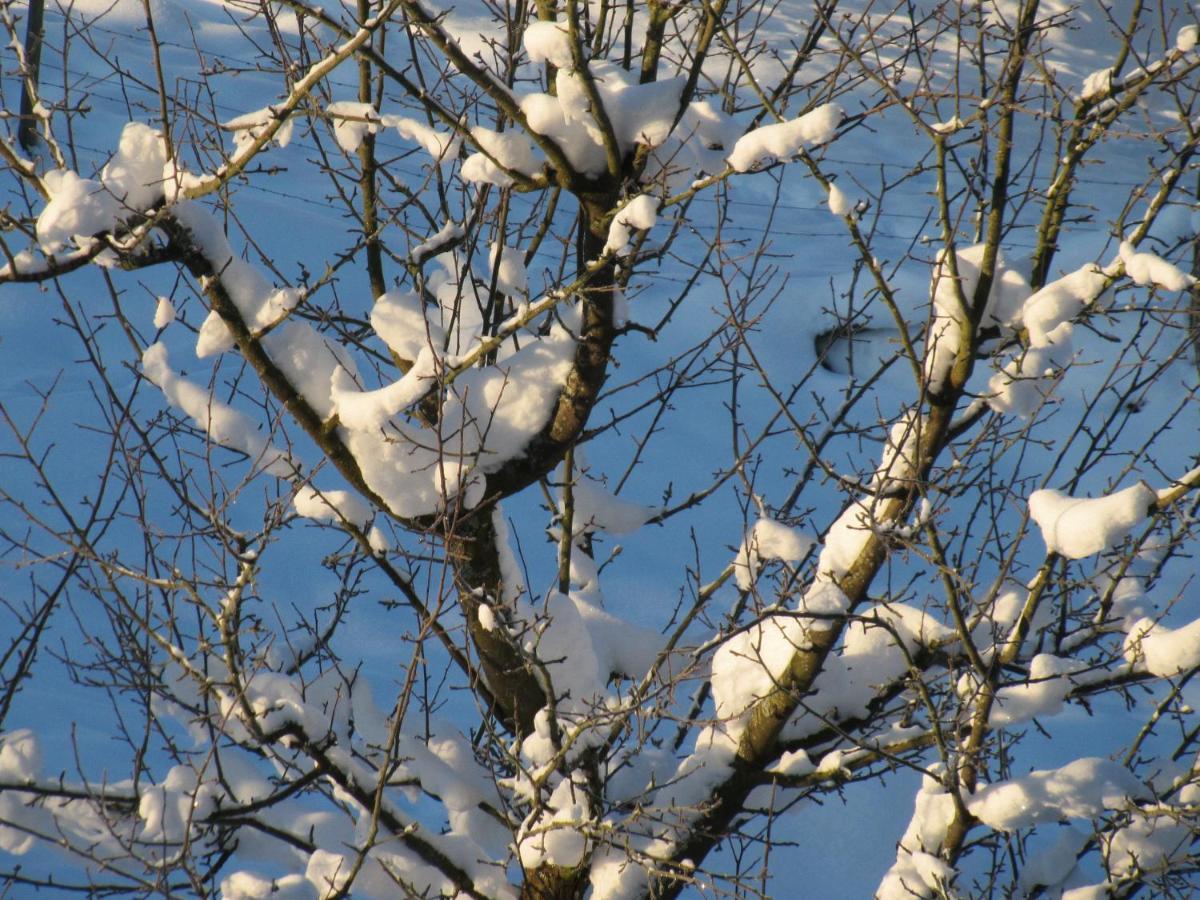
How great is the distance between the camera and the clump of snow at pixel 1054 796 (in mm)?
3275

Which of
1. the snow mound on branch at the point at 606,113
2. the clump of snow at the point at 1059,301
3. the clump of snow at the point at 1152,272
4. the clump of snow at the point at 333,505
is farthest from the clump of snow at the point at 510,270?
the clump of snow at the point at 1152,272

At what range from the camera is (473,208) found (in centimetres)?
351

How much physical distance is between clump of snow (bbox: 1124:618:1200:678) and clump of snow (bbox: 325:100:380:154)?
299 centimetres

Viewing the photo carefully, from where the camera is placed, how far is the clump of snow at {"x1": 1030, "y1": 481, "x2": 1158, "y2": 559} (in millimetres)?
2803

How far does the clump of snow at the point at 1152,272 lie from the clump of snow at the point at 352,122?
233 centimetres

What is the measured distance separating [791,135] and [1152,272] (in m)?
1.08

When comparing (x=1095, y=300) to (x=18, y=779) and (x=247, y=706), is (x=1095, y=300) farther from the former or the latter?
(x=18, y=779)

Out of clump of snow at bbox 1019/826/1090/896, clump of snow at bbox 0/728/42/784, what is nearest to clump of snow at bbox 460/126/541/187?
clump of snow at bbox 0/728/42/784

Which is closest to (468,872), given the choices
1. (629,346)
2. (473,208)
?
(473,208)

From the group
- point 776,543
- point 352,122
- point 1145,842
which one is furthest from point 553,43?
point 1145,842

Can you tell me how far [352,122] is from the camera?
3.37 meters

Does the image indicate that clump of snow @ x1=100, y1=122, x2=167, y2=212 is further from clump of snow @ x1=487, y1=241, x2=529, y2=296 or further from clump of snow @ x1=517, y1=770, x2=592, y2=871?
clump of snow @ x1=517, y1=770, x2=592, y2=871

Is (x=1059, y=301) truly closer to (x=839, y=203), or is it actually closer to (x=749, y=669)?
(x=839, y=203)

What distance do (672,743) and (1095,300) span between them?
9.07 ft
